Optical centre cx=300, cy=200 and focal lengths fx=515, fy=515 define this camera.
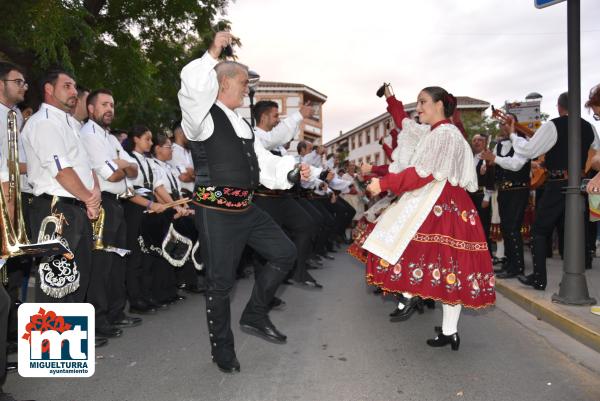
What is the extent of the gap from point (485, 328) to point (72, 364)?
3.65 metres

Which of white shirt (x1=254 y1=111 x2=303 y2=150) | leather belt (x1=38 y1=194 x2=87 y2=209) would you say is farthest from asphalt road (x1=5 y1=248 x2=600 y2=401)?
white shirt (x1=254 y1=111 x2=303 y2=150)

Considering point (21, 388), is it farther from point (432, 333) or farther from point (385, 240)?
point (432, 333)

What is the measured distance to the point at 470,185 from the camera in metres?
4.30

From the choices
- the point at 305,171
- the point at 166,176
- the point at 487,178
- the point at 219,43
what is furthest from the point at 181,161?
the point at 487,178

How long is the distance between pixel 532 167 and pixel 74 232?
730 cm

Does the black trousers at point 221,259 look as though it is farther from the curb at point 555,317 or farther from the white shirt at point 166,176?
the curb at point 555,317

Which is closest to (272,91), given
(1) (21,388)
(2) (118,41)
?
(2) (118,41)

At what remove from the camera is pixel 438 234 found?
418 centimetres

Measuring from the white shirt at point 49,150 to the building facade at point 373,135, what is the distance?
46.2m

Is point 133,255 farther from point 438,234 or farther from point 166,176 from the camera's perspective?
point 438,234

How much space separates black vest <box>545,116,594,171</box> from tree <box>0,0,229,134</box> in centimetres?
558

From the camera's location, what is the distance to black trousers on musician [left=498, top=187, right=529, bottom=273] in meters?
6.99

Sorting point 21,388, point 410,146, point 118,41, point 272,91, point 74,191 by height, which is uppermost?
point 272,91

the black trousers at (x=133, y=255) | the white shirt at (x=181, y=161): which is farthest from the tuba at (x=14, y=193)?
the white shirt at (x=181, y=161)
